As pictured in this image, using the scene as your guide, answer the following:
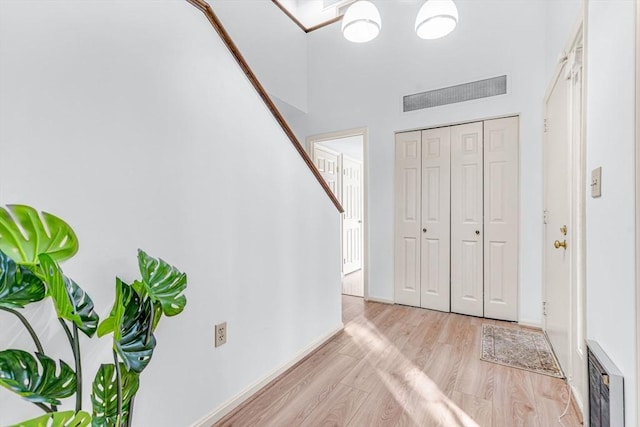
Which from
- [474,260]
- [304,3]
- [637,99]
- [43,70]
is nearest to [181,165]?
[43,70]

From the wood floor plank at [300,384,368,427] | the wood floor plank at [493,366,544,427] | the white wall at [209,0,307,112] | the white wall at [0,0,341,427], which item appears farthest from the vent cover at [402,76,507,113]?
the wood floor plank at [300,384,368,427]

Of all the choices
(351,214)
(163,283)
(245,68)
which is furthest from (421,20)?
(351,214)

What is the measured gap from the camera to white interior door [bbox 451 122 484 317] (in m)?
3.03

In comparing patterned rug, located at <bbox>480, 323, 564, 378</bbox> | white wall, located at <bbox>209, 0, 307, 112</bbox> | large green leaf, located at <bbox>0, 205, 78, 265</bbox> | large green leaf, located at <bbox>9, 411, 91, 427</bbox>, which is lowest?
patterned rug, located at <bbox>480, 323, 564, 378</bbox>

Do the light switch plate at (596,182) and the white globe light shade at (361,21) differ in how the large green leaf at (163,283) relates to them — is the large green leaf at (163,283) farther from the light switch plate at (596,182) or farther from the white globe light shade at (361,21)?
the white globe light shade at (361,21)

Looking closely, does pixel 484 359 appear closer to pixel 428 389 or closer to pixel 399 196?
pixel 428 389

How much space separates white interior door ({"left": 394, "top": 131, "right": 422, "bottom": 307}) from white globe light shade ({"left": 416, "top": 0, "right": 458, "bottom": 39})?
117 cm

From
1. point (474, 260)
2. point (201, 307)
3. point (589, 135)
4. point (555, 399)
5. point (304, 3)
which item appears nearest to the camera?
point (589, 135)

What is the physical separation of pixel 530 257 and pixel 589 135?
1.80m

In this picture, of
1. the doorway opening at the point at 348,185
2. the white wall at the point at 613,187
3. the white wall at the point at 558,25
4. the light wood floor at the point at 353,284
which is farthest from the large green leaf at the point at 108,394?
the light wood floor at the point at 353,284

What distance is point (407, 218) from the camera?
340 cm

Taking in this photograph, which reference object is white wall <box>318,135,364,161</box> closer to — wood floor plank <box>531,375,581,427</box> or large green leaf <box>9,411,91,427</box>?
wood floor plank <box>531,375,581,427</box>

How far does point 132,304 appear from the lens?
90 cm

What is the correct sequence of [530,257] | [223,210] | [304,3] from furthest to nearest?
[304,3], [530,257], [223,210]
